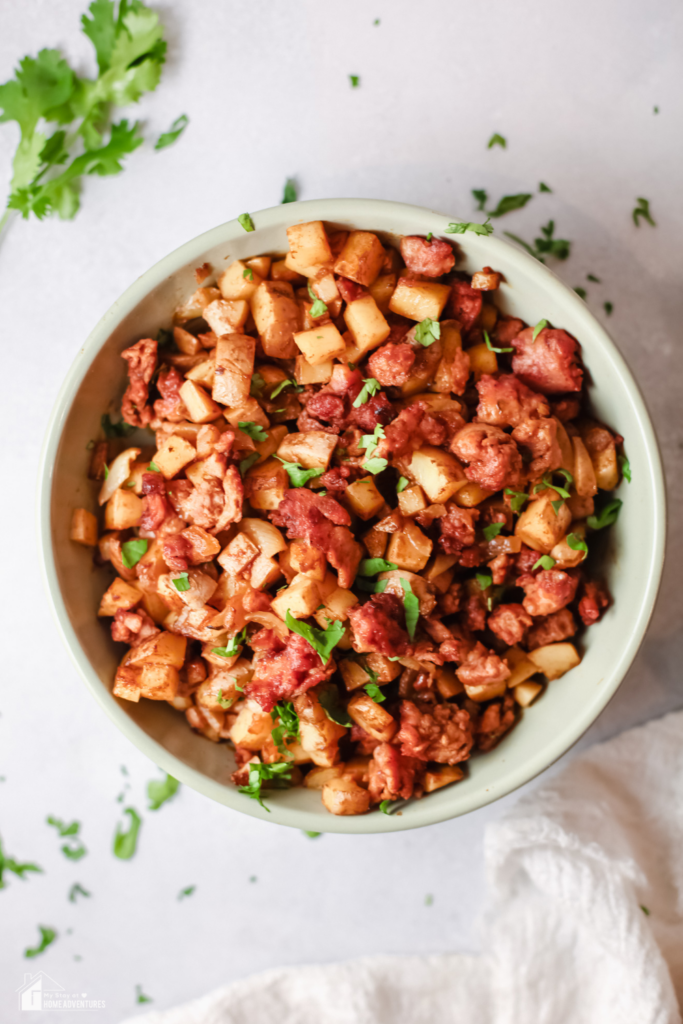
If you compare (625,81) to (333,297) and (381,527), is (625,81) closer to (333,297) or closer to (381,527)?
(333,297)

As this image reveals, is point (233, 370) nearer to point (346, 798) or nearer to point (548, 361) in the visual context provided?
point (548, 361)

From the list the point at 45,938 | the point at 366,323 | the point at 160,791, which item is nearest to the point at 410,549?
the point at 366,323

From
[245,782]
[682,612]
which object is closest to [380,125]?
[682,612]

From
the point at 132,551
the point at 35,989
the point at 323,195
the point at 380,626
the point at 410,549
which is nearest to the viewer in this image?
the point at 380,626

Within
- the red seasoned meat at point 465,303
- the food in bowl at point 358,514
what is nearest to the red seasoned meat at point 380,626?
the food in bowl at point 358,514

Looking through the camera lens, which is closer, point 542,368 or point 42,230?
point 542,368

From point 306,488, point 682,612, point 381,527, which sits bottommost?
point 682,612

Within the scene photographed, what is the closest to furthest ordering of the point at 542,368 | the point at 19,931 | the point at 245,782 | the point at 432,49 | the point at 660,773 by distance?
the point at 542,368 → the point at 245,782 → the point at 432,49 → the point at 660,773 → the point at 19,931
